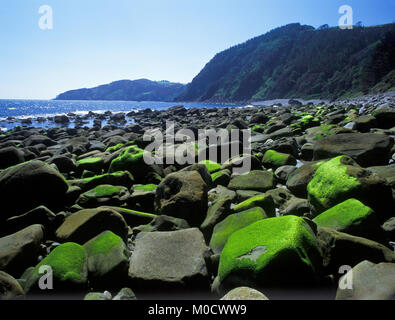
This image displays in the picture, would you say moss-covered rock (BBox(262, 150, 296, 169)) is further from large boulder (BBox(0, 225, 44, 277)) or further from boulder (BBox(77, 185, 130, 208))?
large boulder (BBox(0, 225, 44, 277))

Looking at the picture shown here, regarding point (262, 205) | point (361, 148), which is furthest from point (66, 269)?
point (361, 148)

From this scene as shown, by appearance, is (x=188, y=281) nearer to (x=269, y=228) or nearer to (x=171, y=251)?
(x=171, y=251)

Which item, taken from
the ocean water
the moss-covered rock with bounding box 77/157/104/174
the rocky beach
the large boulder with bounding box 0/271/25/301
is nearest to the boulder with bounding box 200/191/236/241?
the rocky beach

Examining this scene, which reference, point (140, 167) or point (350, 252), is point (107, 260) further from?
point (140, 167)

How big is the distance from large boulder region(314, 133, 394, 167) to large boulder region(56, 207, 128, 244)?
185 inches

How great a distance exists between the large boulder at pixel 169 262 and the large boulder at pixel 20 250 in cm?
148

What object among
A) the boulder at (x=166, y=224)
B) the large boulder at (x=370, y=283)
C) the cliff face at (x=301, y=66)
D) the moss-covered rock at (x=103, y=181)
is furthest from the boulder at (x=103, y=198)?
the cliff face at (x=301, y=66)

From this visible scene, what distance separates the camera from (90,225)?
147 inches

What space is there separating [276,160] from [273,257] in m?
4.51

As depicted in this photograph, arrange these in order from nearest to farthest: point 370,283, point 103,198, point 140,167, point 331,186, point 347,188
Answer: point 370,283 < point 347,188 < point 331,186 < point 103,198 < point 140,167

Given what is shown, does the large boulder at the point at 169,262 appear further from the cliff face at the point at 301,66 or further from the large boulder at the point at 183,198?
the cliff face at the point at 301,66

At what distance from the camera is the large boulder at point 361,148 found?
499 centimetres

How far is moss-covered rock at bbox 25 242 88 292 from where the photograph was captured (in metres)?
2.71
